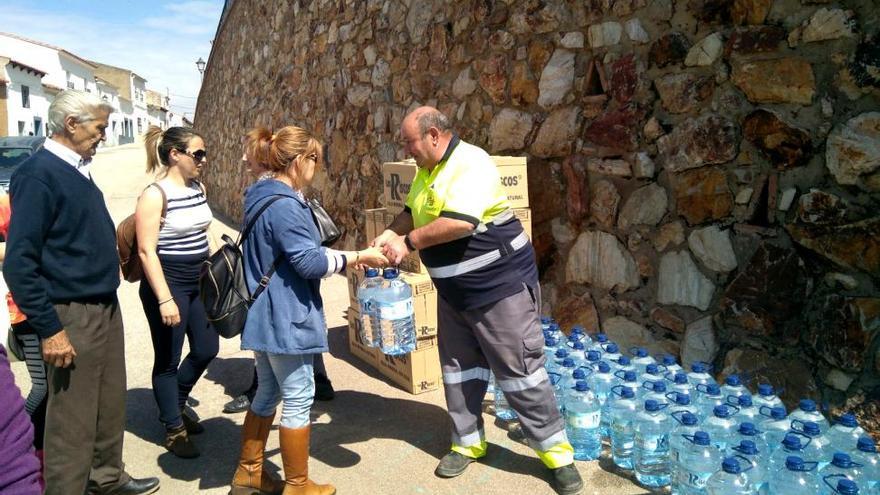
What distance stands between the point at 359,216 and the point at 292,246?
178 inches

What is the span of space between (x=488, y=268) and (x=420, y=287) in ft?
4.18

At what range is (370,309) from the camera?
3.20m

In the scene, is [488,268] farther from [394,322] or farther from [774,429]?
[774,429]

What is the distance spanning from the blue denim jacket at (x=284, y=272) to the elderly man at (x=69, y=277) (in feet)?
2.02

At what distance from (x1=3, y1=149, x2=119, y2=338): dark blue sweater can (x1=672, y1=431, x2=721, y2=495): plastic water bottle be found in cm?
264

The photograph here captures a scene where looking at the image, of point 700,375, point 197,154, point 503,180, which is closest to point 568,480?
point 700,375

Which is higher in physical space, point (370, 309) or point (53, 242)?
point (53, 242)

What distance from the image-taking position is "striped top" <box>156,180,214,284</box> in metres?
3.19

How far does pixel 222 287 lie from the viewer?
2.70m

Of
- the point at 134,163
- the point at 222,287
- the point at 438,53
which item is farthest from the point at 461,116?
the point at 134,163

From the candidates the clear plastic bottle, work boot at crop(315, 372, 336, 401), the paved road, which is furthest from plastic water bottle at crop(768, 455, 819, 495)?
work boot at crop(315, 372, 336, 401)

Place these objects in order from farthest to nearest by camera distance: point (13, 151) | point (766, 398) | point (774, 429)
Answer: point (13, 151)
point (766, 398)
point (774, 429)

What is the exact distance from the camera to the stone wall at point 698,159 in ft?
9.34

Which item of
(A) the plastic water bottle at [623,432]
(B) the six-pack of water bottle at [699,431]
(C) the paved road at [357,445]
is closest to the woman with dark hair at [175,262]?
(C) the paved road at [357,445]
